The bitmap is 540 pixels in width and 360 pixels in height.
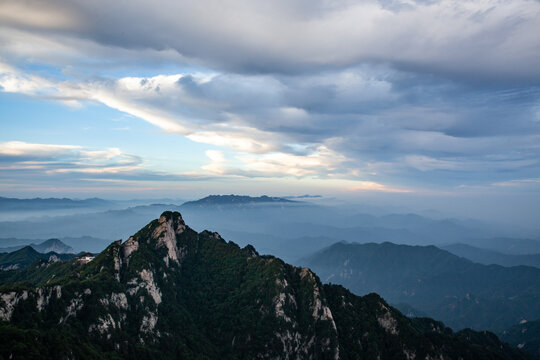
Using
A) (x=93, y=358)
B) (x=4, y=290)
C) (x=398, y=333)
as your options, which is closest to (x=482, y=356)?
(x=398, y=333)

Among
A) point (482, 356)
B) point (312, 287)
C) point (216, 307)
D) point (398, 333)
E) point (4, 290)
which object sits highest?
point (4, 290)

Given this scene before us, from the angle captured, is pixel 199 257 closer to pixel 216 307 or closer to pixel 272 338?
pixel 216 307

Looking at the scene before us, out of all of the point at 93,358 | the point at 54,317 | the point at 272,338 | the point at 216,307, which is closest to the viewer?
the point at 93,358

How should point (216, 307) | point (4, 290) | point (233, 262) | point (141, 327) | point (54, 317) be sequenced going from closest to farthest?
point (4, 290) → point (54, 317) → point (141, 327) → point (216, 307) → point (233, 262)

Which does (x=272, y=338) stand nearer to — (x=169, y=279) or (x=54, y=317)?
(x=169, y=279)

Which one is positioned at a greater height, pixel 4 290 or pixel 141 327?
pixel 4 290

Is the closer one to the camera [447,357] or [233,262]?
[447,357]

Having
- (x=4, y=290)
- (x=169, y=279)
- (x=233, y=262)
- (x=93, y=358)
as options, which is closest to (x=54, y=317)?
(x=4, y=290)
